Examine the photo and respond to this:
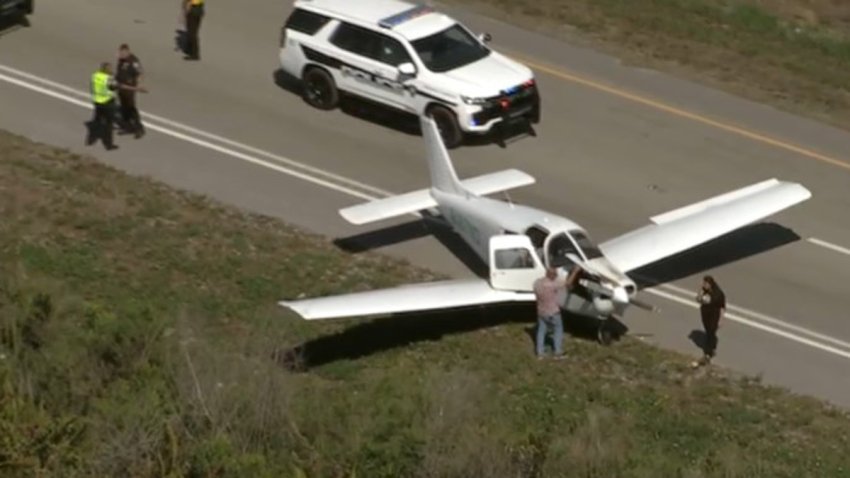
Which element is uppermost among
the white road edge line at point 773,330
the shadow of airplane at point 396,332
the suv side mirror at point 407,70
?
the suv side mirror at point 407,70

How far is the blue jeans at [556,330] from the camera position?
2617 centimetres

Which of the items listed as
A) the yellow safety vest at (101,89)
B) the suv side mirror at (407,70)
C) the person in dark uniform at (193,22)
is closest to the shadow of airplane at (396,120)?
the suv side mirror at (407,70)

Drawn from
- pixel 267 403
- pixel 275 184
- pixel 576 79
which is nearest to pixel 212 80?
pixel 275 184

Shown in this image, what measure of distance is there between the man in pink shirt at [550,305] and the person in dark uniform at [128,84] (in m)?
8.43

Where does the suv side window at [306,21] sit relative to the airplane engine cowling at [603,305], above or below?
above

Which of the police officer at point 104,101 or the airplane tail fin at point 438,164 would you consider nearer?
the airplane tail fin at point 438,164

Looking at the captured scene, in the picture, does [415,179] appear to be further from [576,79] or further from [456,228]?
[576,79]

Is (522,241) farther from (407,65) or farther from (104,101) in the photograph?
(104,101)

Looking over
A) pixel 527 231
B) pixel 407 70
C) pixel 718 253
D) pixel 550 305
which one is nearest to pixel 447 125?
pixel 407 70

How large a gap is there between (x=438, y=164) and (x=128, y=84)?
227 inches

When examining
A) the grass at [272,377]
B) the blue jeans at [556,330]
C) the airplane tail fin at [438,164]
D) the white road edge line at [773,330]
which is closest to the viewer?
Answer: the grass at [272,377]

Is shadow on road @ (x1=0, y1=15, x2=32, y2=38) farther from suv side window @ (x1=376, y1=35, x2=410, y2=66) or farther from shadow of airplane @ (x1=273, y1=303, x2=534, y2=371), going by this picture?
shadow of airplane @ (x1=273, y1=303, x2=534, y2=371)

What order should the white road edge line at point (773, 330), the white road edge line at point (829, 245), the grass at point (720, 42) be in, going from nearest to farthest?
the white road edge line at point (773, 330), the white road edge line at point (829, 245), the grass at point (720, 42)

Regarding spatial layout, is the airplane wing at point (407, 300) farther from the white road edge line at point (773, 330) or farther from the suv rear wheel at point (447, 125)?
the suv rear wheel at point (447, 125)
